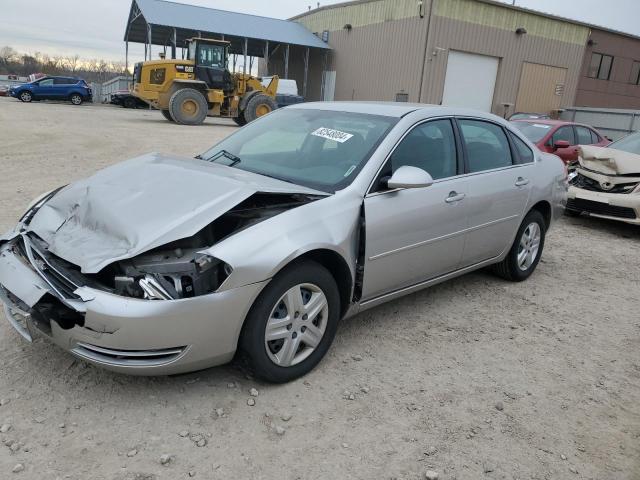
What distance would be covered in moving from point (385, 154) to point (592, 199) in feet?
17.8

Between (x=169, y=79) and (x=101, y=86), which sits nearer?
(x=169, y=79)

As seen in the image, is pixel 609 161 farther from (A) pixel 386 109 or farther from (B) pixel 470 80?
(B) pixel 470 80

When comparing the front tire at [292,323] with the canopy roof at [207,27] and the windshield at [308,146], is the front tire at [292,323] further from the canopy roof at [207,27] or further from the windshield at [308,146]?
the canopy roof at [207,27]

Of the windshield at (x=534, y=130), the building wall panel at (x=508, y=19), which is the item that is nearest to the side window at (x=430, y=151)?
the windshield at (x=534, y=130)

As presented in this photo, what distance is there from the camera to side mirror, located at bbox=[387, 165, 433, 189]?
3.33 meters

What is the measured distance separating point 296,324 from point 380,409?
65 centimetres

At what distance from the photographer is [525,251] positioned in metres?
5.06

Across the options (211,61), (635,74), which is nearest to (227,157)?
(211,61)

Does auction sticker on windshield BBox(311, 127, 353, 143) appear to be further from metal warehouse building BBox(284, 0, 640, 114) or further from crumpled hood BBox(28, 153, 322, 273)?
metal warehouse building BBox(284, 0, 640, 114)

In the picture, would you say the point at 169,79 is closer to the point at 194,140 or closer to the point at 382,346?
the point at 194,140

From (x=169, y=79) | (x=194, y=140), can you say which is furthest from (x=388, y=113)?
(x=169, y=79)

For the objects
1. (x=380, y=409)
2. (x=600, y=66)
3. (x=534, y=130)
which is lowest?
(x=380, y=409)

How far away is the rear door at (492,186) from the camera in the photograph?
4.20 meters

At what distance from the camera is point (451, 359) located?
3.53m
